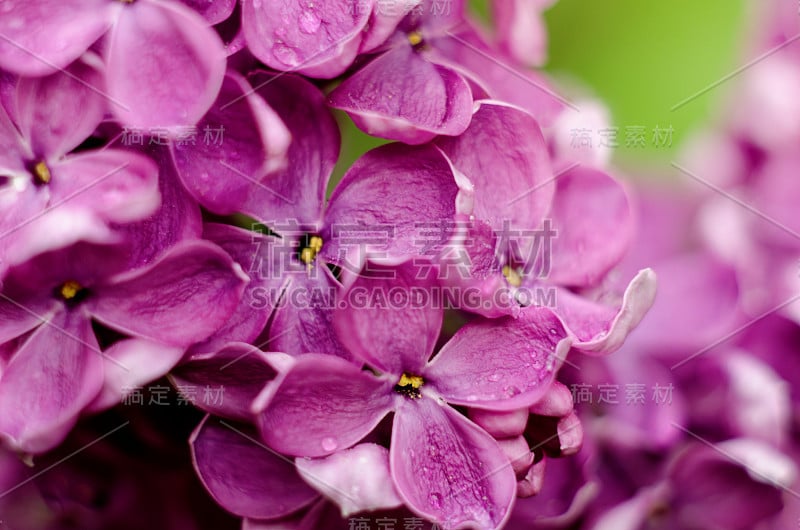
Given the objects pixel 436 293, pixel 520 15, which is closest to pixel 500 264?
pixel 436 293

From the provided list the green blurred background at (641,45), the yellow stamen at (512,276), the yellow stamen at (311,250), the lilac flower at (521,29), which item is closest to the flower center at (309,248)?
the yellow stamen at (311,250)

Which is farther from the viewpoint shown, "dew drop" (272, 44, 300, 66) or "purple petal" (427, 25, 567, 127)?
"purple petal" (427, 25, 567, 127)

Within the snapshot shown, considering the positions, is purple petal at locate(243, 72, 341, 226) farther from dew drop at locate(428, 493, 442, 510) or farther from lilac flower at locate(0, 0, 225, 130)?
dew drop at locate(428, 493, 442, 510)

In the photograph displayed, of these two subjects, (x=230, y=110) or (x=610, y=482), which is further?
(x=610, y=482)

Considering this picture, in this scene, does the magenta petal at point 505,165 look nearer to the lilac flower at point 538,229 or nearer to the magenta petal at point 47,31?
the lilac flower at point 538,229

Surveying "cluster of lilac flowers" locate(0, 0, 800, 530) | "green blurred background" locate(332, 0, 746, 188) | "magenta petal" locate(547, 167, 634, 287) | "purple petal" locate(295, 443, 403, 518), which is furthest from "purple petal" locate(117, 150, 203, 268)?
"green blurred background" locate(332, 0, 746, 188)

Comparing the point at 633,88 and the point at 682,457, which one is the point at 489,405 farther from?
the point at 633,88
